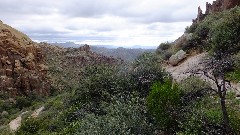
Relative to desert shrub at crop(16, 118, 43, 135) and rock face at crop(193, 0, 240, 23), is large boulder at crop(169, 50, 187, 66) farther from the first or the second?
desert shrub at crop(16, 118, 43, 135)

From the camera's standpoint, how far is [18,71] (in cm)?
5069

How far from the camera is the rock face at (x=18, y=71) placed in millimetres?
50250

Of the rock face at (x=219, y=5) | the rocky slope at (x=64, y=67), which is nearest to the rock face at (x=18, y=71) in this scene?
the rocky slope at (x=64, y=67)

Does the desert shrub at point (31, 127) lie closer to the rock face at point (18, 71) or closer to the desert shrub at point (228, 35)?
the desert shrub at point (228, 35)

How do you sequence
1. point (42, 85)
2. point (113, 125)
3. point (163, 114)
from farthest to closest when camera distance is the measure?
point (42, 85) → point (163, 114) → point (113, 125)

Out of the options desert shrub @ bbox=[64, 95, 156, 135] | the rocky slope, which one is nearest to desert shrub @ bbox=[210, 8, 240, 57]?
desert shrub @ bbox=[64, 95, 156, 135]

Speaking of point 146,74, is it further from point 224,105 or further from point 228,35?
point 224,105

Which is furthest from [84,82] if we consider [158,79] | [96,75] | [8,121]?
[8,121]

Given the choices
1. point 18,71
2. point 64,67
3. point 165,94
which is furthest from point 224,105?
point 64,67

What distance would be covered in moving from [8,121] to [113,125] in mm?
29786

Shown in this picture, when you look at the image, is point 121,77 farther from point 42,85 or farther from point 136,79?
point 42,85

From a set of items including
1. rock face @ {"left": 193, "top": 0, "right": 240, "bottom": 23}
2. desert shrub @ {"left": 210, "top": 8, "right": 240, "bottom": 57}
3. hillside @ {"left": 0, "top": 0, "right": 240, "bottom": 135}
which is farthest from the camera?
rock face @ {"left": 193, "top": 0, "right": 240, "bottom": 23}

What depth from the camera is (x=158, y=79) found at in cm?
2136

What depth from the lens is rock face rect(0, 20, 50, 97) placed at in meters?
50.2
